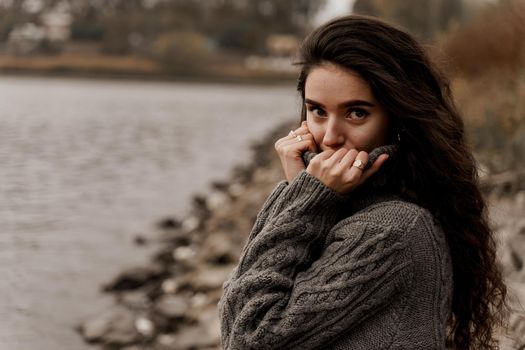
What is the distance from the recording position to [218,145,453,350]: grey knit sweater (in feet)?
6.59

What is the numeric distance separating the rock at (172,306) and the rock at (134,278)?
2.53 ft

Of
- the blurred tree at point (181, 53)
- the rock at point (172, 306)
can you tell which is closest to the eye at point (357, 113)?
the rock at point (172, 306)

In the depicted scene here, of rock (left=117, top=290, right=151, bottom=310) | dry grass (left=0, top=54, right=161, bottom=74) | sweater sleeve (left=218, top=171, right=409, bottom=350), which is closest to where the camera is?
sweater sleeve (left=218, top=171, right=409, bottom=350)

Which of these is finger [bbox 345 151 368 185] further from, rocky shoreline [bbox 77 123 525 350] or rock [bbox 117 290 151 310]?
rock [bbox 117 290 151 310]

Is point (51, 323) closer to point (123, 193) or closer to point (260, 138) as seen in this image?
point (123, 193)

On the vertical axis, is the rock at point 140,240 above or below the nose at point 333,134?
below

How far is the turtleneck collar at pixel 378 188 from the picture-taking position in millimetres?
2156

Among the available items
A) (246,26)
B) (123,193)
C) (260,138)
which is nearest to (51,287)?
(123,193)

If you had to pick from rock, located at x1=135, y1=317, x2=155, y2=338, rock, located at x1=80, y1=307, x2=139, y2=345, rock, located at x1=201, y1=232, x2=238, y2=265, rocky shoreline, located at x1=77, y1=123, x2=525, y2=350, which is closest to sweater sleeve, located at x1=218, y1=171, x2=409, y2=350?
rocky shoreline, located at x1=77, y1=123, x2=525, y2=350

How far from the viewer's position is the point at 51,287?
859 centimetres

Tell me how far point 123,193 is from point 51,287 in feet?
20.9

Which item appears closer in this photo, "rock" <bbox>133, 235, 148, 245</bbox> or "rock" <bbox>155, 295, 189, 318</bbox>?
"rock" <bbox>155, 295, 189, 318</bbox>

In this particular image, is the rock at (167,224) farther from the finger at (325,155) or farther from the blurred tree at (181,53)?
the blurred tree at (181,53)

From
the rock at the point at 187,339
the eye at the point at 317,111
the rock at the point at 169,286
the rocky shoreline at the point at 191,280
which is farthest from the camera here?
the rock at the point at 169,286
